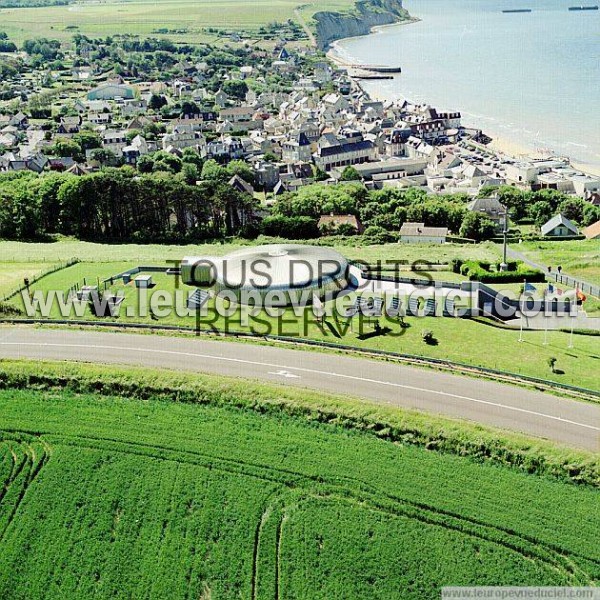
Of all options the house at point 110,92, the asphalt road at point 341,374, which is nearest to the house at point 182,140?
the house at point 110,92

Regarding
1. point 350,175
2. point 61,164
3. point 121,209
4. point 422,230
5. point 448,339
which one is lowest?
point 61,164

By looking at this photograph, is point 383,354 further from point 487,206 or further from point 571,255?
point 487,206

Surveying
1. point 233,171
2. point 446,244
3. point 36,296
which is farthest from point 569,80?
point 36,296

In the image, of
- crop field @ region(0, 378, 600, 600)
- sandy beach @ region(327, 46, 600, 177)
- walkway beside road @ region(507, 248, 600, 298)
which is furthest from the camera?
sandy beach @ region(327, 46, 600, 177)

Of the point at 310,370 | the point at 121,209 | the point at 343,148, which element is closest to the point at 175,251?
the point at 121,209

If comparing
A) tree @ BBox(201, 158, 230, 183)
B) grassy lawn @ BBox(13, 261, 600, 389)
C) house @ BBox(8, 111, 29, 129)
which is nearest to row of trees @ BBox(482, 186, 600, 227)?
tree @ BBox(201, 158, 230, 183)

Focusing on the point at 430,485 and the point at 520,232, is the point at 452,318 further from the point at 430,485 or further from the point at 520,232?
the point at 520,232

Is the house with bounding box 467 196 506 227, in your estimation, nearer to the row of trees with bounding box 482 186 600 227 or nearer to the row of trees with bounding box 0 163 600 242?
A: the row of trees with bounding box 0 163 600 242
